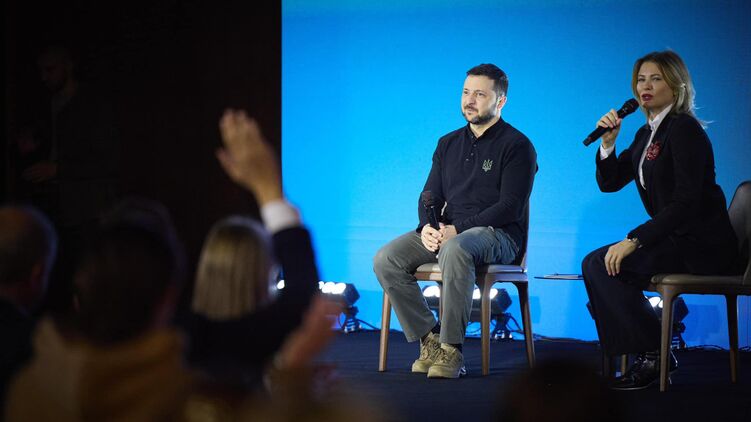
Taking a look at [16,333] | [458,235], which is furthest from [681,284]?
[16,333]

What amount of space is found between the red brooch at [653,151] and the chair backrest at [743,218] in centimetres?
36

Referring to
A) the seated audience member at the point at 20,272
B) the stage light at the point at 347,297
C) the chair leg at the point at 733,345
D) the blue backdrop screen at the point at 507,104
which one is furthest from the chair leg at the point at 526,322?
the seated audience member at the point at 20,272

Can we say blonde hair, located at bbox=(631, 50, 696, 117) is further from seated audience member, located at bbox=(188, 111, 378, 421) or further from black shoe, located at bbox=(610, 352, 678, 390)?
seated audience member, located at bbox=(188, 111, 378, 421)

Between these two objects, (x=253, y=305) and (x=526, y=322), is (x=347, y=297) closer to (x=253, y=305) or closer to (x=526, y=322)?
(x=526, y=322)

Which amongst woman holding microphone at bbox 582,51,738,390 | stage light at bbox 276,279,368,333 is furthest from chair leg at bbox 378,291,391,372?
stage light at bbox 276,279,368,333

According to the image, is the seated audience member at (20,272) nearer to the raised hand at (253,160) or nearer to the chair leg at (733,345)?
the raised hand at (253,160)

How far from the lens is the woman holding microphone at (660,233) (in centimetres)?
302

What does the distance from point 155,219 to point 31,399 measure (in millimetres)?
377

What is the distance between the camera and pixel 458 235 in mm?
3336

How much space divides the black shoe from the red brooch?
2.22 feet

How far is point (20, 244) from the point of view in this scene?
4.71 feet

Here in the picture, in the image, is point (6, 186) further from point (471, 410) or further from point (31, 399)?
point (31, 399)

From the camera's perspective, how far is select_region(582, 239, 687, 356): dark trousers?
3.04 m

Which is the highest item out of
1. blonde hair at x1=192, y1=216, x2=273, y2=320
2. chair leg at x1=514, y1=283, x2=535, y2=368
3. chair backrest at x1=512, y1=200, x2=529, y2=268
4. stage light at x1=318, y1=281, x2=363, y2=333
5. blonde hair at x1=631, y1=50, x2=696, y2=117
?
blonde hair at x1=631, y1=50, x2=696, y2=117
